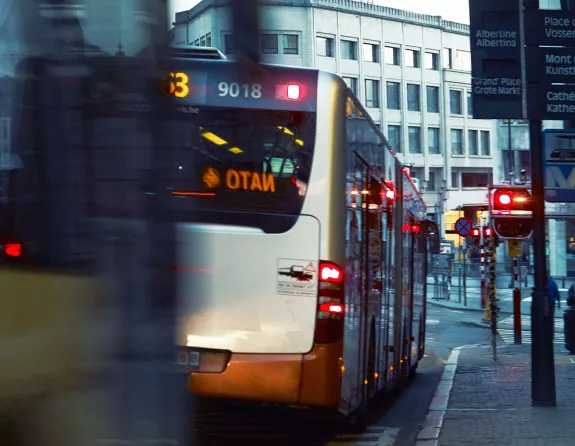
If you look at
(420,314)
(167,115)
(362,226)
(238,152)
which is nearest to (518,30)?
(362,226)

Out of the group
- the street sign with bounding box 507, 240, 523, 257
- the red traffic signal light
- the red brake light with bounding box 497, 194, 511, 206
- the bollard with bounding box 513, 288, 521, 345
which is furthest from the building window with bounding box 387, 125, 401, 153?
the red brake light with bounding box 497, 194, 511, 206

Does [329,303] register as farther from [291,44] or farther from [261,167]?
[291,44]

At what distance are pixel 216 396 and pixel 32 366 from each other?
500cm

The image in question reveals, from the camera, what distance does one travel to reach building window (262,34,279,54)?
8.73ft

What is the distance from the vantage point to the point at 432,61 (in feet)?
218

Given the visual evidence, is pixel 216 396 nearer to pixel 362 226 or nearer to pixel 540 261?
pixel 362 226

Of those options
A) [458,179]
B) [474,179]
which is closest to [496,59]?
[458,179]

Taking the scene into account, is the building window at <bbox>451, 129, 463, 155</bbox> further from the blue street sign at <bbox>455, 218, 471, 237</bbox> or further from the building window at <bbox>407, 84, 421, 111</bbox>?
the blue street sign at <bbox>455, 218, 471, 237</bbox>

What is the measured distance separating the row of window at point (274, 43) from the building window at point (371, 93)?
49512 millimetres

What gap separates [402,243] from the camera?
13195 millimetres

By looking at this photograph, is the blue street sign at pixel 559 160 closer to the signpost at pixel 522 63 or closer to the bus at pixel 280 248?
the signpost at pixel 522 63

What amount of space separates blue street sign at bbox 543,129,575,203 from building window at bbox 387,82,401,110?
154 feet

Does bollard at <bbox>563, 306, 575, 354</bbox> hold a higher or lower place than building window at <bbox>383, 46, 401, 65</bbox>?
lower

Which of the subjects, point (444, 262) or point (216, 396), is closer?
point (216, 396)
